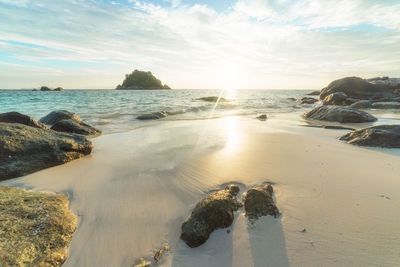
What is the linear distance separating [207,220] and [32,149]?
422cm

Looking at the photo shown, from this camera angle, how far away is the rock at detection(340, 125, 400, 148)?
4773mm

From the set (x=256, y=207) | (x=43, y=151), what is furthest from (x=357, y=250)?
(x=43, y=151)

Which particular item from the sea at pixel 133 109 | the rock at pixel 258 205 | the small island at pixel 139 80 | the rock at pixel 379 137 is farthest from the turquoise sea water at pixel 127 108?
the small island at pixel 139 80

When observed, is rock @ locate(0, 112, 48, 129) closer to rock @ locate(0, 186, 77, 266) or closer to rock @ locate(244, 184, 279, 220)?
rock @ locate(0, 186, 77, 266)

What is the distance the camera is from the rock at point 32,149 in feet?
11.7

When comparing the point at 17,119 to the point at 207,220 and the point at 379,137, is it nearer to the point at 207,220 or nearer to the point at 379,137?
the point at 207,220

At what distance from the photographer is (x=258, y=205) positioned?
232 centimetres

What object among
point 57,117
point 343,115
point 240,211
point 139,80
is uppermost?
point 139,80

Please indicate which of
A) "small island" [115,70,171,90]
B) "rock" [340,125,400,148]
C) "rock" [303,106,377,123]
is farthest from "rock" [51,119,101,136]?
"small island" [115,70,171,90]

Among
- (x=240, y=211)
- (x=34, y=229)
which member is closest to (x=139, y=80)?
(x=34, y=229)

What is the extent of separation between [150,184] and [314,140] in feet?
16.6

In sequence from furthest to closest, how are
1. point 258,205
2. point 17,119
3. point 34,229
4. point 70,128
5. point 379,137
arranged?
point 70,128
point 17,119
point 379,137
point 258,205
point 34,229

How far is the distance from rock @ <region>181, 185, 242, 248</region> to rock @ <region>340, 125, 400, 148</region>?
4948 mm

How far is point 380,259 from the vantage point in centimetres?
169
